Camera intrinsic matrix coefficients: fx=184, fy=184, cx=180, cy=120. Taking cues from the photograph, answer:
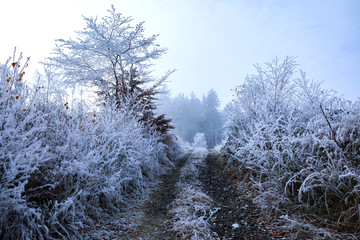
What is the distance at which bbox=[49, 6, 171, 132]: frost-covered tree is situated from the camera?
9.27 meters

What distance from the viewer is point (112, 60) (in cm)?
999

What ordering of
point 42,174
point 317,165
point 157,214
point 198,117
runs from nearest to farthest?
1. point 42,174
2. point 317,165
3. point 157,214
4. point 198,117

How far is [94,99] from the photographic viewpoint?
10758 mm

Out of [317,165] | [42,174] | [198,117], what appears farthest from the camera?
[198,117]

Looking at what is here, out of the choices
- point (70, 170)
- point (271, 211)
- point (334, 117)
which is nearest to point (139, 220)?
point (70, 170)

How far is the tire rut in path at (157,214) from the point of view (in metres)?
3.44

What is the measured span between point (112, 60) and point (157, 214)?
27.7 feet

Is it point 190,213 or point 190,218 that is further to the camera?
point 190,213

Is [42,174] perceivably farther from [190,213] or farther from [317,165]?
[317,165]

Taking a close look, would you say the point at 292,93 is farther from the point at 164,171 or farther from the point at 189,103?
the point at 189,103

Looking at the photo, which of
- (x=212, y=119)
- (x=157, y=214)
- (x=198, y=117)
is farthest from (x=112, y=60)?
(x=198, y=117)

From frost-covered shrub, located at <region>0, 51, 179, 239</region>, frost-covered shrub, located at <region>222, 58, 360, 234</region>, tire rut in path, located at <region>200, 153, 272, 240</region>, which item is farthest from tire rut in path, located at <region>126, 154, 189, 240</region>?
frost-covered shrub, located at <region>222, 58, 360, 234</region>

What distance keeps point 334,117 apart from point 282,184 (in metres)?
2.51

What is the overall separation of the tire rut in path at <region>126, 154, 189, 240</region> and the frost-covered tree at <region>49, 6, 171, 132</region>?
3.89 meters
